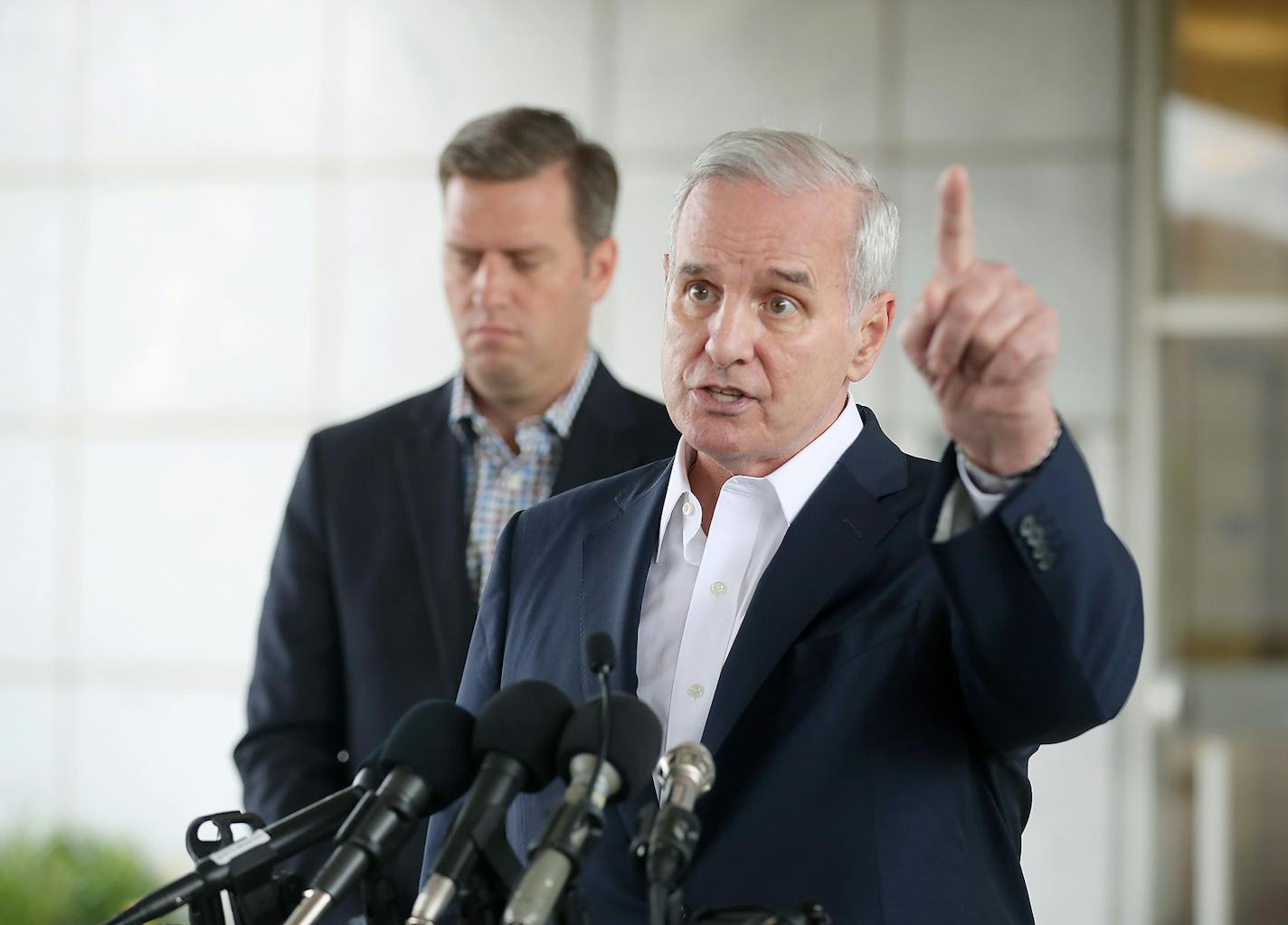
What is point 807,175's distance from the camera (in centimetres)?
160

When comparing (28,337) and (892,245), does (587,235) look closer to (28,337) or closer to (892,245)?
(892,245)

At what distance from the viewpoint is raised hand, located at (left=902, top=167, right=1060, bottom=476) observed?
1.25 meters

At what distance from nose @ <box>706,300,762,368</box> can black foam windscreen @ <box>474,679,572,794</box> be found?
0.47 meters

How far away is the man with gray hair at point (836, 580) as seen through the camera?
1337 mm

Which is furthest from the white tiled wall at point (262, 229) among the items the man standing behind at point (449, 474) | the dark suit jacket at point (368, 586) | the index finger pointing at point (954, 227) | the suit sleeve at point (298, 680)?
the index finger pointing at point (954, 227)

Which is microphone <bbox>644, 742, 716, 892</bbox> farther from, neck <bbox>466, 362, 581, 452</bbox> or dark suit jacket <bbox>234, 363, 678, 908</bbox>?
neck <bbox>466, 362, 581, 452</bbox>

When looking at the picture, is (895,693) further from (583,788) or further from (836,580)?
(583,788)

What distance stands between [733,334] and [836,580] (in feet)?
0.90

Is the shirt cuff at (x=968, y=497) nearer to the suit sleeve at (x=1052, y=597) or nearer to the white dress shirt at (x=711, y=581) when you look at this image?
the suit sleeve at (x=1052, y=597)

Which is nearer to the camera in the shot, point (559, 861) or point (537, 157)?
point (559, 861)

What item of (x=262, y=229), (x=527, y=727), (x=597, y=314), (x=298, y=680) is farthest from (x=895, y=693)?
(x=262, y=229)

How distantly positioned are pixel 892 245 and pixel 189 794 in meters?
3.95

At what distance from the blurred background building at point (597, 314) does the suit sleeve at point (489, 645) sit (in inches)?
111

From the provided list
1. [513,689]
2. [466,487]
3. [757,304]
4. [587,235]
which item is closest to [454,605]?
[466,487]
